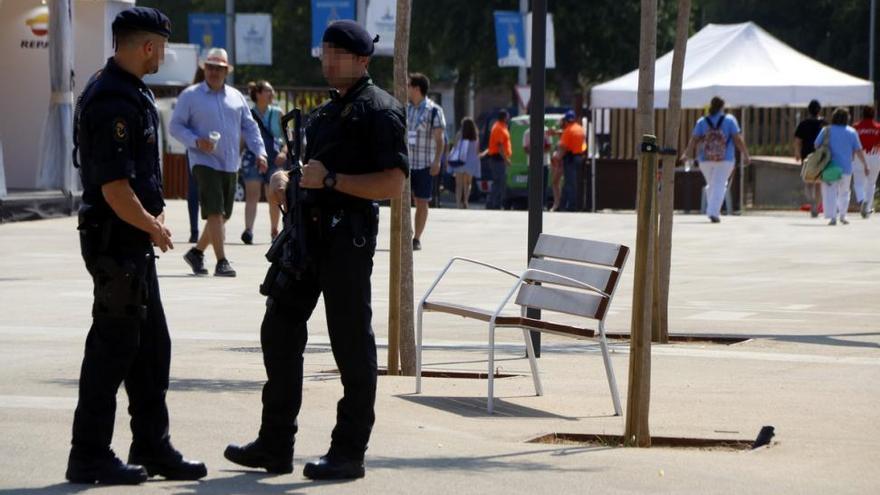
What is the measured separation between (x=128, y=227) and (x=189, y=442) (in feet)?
4.28

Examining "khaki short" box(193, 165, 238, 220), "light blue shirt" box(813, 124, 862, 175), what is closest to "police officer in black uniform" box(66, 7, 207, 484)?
"khaki short" box(193, 165, 238, 220)

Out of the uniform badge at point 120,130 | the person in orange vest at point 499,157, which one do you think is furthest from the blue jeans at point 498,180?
the uniform badge at point 120,130

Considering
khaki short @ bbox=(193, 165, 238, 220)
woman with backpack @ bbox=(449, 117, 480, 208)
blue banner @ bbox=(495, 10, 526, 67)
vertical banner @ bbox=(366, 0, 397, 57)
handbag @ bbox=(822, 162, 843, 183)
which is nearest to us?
khaki short @ bbox=(193, 165, 238, 220)

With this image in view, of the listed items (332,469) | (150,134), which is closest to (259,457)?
(332,469)

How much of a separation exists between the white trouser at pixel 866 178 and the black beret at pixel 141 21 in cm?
2053

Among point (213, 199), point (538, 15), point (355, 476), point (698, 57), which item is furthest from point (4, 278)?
point (698, 57)

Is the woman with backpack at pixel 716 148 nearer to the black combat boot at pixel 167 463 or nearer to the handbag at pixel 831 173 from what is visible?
the handbag at pixel 831 173

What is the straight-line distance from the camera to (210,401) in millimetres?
8125

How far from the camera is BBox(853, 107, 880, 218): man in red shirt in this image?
84.1ft

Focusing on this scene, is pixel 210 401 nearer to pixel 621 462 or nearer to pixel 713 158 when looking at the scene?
pixel 621 462

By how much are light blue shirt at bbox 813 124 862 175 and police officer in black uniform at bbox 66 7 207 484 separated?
1908 cm

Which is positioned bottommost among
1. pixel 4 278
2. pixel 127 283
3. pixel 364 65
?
pixel 4 278

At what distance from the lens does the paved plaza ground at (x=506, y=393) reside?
6566 millimetres

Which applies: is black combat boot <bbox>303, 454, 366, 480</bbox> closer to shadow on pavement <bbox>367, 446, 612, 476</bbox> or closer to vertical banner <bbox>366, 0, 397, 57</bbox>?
shadow on pavement <bbox>367, 446, 612, 476</bbox>
